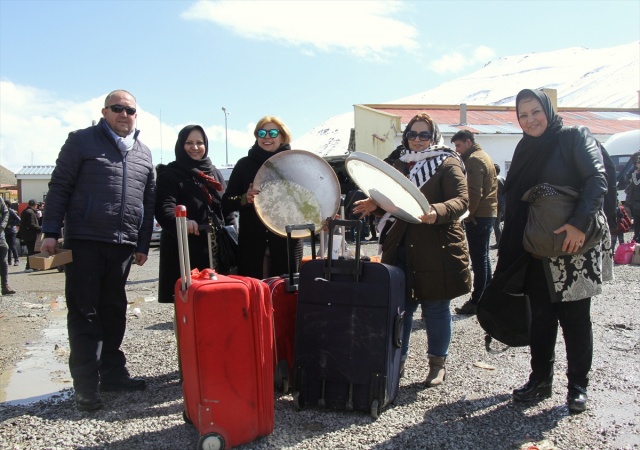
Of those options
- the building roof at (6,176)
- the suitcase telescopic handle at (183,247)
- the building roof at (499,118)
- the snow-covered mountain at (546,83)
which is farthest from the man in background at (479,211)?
the building roof at (6,176)

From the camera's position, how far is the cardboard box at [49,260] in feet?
10.5

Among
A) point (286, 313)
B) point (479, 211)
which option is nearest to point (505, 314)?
point (286, 313)

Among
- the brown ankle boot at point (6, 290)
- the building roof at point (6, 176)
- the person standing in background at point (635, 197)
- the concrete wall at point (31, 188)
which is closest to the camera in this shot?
the brown ankle boot at point (6, 290)

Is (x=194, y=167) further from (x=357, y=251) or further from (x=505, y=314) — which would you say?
(x=505, y=314)

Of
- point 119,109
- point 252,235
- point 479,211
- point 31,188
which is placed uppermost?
point 31,188

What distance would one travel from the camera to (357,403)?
125 inches

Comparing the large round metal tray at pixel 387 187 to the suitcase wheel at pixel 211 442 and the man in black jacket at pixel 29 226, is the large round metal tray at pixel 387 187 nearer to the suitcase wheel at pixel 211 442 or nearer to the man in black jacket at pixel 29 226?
the suitcase wheel at pixel 211 442

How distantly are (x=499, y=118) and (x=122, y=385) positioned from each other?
28.2 m

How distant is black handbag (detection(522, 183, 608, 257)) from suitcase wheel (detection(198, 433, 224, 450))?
190 cm

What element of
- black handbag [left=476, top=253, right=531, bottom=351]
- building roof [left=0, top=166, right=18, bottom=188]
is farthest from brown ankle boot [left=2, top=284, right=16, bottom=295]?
building roof [left=0, top=166, right=18, bottom=188]

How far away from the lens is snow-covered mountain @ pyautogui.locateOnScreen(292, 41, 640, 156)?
8431 centimetres

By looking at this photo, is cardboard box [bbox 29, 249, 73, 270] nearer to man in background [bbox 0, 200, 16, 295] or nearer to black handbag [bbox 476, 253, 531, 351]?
black handbag [bbox 476, 253, 531, 351]

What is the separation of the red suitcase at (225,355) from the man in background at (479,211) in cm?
330

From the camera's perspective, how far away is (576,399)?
10.3ft
